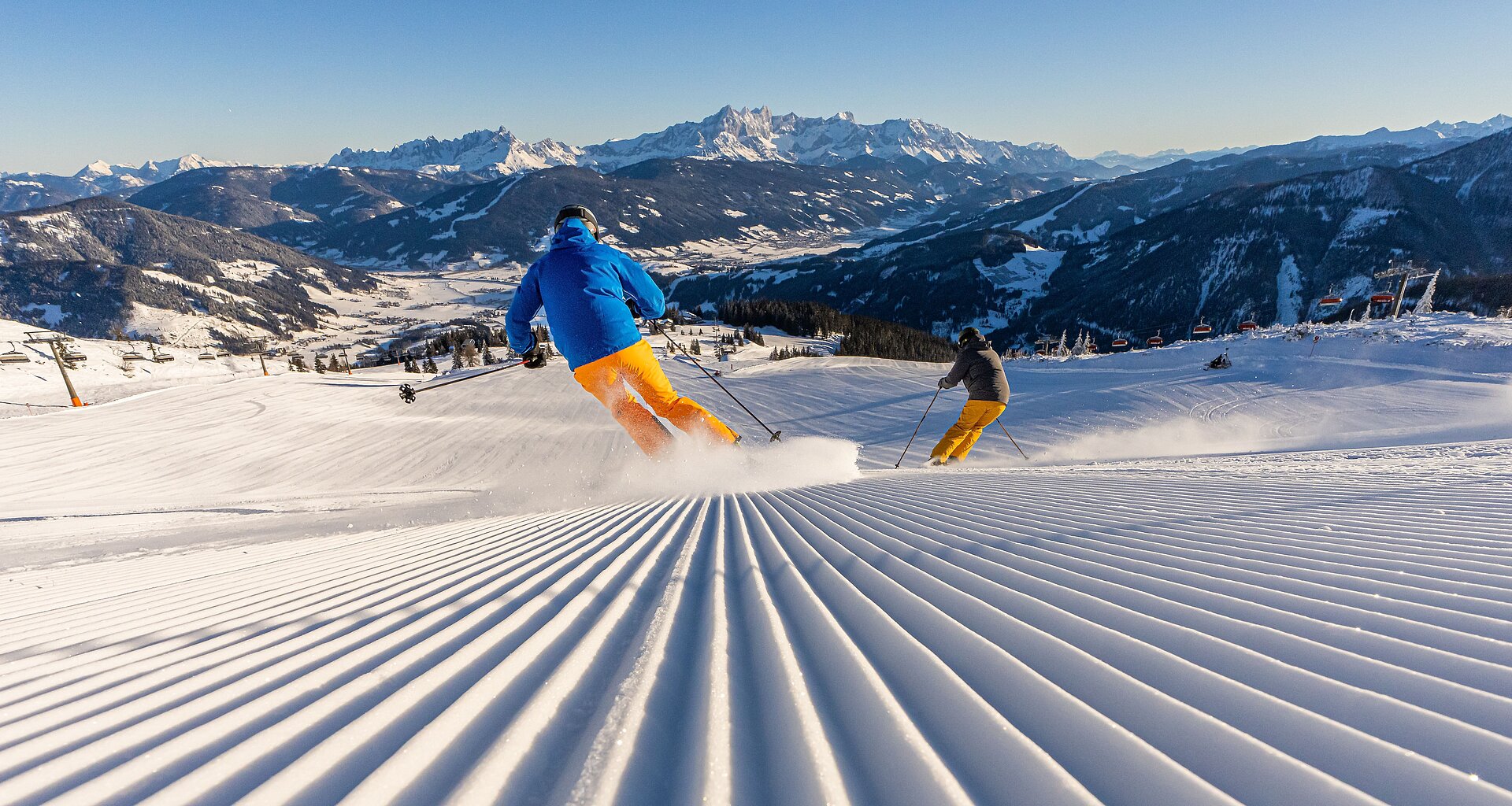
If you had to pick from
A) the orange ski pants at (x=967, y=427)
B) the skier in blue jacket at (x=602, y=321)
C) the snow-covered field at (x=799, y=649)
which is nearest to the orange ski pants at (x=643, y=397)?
the skier in blue jacket at (x=602, y=321)

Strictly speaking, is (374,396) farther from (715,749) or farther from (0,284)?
(0,284)

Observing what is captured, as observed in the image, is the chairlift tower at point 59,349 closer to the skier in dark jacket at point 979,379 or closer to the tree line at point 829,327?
the skier in dark jacket at point 979,379

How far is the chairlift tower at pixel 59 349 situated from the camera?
16.9m

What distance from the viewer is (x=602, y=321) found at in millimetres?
6738

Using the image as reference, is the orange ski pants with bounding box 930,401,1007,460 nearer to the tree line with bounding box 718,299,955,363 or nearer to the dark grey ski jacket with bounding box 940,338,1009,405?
the dark grey ski jacket with bounding box 940,338,1009,405

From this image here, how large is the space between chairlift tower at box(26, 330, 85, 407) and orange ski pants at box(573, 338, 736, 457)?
1796 centimetres

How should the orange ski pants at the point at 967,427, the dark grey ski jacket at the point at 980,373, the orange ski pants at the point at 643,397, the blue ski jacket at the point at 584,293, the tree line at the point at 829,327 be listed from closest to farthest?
the blue ski jacket at the point at 584,293, the orange ski pants at the point at 643,397, the dark grey ski jacket at the point at 980,373, the orange ski pants at the point at 967,427, the tree line at the point at 829,327

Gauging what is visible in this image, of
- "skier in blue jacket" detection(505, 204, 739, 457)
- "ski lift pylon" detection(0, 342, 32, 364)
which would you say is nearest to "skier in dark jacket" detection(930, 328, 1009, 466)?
"skier in blue jacket" detection(505, 204, 739, 457)

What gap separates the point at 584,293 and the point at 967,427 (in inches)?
288

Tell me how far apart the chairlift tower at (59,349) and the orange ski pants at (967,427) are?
22.2 metres

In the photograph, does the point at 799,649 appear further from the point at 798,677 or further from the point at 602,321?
the point at 602,321

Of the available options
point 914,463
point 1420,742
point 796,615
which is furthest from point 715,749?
point 914,463

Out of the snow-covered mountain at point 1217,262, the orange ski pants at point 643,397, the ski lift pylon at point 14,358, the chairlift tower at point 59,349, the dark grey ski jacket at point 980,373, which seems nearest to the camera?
the orange ski pants at point 643,397

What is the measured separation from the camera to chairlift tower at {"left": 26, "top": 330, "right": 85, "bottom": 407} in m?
16.9
